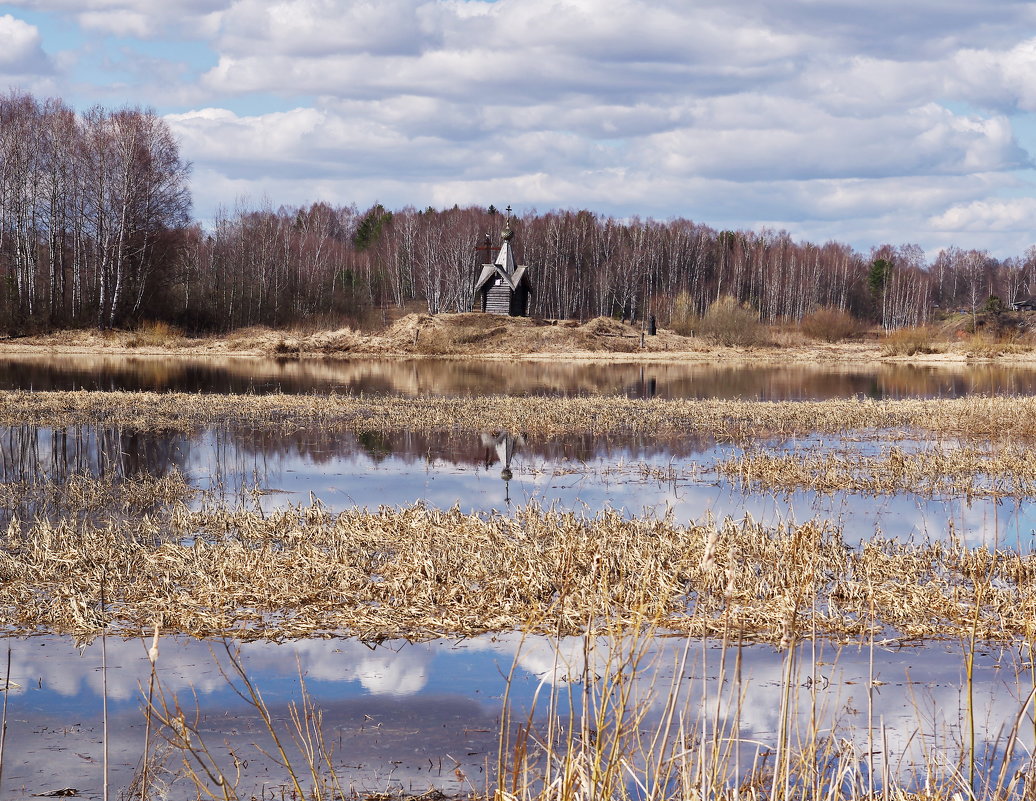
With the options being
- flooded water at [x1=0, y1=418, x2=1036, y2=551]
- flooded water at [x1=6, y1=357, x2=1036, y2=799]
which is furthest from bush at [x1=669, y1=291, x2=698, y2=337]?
flooded water at [x1=0, y1=418, x2=1036, y2=551]

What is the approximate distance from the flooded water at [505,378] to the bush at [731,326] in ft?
34.2

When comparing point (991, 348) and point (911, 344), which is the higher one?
point (911, 344)

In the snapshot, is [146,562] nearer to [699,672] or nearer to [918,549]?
[699,672]

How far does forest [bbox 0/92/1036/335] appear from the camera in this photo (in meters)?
48.6

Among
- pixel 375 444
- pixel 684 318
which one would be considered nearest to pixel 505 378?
pixel 375 444

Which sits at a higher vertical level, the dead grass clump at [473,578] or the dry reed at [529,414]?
the dry reed at [529,414]

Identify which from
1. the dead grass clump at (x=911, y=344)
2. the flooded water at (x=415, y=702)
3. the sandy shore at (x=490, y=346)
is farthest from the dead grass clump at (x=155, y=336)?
the flooded water at (x=415, y=702)

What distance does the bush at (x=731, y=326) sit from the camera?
58188 millimetres

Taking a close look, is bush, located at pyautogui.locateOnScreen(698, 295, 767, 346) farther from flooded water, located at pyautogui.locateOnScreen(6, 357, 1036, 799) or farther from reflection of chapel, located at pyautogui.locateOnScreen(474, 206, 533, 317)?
flooded water, located at pyautogui.locateOnScreen(6, 357, 1036, 799)

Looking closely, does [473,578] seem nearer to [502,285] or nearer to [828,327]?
[502,285]

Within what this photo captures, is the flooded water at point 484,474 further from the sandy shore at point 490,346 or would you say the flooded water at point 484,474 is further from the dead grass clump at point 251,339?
the dead grass clump at point 251,339

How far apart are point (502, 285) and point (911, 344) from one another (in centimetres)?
2316

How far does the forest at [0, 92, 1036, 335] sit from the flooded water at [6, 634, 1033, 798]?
147 ft

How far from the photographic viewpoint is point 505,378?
36.0 m
